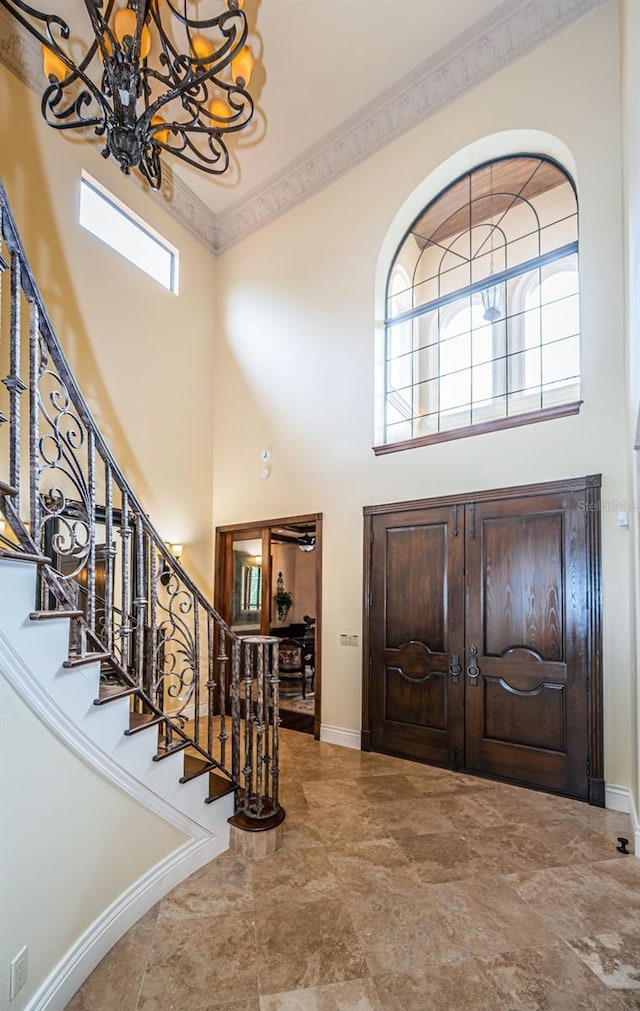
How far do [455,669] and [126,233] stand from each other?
5553 millimetres

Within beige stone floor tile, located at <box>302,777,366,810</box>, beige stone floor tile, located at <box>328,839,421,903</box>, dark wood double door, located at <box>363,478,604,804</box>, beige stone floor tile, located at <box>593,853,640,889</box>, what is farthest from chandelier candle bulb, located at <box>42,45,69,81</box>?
beige stone floor tile, located at <box>593,853,640,889</box>

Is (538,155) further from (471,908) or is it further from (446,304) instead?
(471,908)

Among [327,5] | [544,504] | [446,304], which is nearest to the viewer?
[544,504]

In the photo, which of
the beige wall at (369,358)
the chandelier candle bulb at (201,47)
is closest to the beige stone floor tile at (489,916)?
the beige wall at (369,358)

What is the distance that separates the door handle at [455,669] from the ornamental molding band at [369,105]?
5170 millimetres

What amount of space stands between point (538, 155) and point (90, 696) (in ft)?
18.1

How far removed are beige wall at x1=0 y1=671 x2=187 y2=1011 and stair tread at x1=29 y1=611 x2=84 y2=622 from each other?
0.22 metres

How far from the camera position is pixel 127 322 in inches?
213

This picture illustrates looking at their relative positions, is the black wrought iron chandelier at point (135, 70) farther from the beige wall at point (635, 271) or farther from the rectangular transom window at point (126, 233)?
the rectangular transom window at point (126, 233)

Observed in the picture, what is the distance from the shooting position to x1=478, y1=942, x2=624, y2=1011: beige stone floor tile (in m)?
1.91

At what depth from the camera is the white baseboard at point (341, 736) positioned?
15.9 ft

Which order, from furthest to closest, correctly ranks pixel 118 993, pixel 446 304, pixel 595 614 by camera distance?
pixel 446 304 → pixel 595 614 → pixel 118 993

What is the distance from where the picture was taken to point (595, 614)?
3.67 m

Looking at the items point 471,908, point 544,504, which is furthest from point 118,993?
point 544,504
